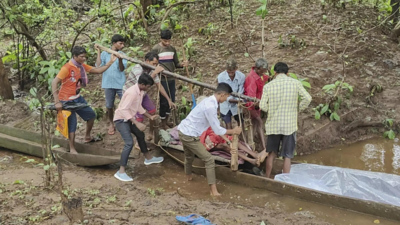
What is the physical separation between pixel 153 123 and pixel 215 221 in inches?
108

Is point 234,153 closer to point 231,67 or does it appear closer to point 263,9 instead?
point 231,67

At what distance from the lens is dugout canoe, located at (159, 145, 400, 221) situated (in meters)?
4.40

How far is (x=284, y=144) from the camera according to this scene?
17.4ft

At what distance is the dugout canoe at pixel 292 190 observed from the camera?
4.40 meters

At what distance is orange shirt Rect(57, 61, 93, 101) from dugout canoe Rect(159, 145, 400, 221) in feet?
5.77

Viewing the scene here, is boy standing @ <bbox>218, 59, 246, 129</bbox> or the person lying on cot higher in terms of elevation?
boy standing @ <bbox>218, 59, 246, 129</bbox>

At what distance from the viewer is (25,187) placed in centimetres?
499

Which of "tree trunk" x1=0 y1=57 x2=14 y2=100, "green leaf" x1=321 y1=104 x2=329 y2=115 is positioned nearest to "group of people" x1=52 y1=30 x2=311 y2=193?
"green leaf" x1=321 y1=104 x2=329 y2=115

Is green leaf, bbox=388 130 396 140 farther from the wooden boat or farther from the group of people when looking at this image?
the wooden boat

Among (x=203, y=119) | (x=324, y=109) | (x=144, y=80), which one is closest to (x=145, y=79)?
(x=144, y=80)

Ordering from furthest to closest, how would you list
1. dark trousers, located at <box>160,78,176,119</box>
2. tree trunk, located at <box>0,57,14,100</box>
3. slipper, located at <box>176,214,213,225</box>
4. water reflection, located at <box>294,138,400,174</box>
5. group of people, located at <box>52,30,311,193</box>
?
tree trunk, located at <box>0,57,14,100</box>
dark trousers, located at <box>160,78,176,119</box>
water reflection, located at <box>294,138,400,174</box>
group of people, located at <box>52,30,311,193</box>
slipper, located at <box>176,214,213,225</box>

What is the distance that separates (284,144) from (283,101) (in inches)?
26.1

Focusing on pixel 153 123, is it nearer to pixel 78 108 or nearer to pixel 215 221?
pixel 78 108

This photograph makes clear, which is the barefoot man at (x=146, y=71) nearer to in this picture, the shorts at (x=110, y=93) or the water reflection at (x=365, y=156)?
the shorts at (x=110, y=93)
